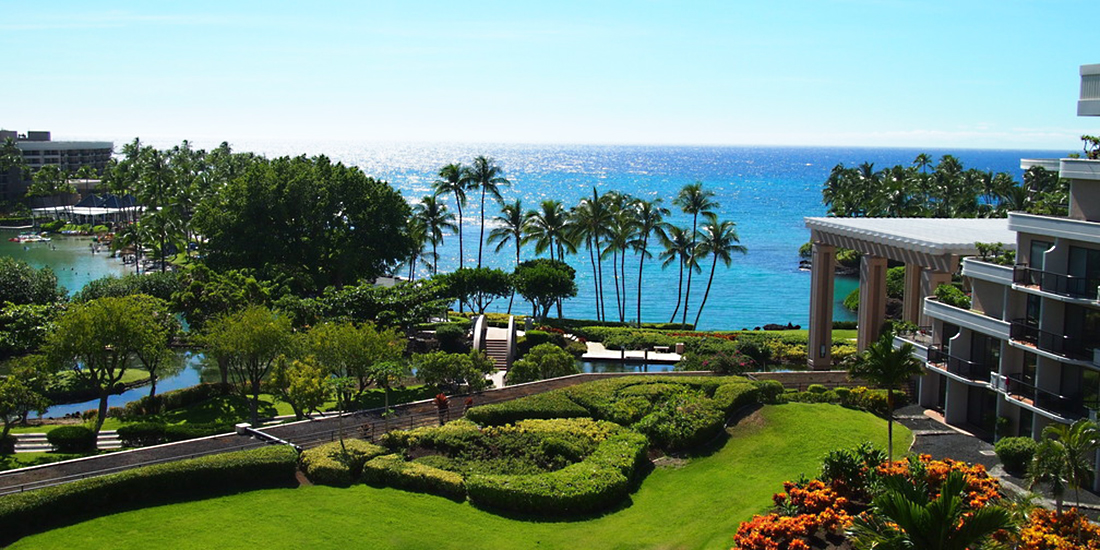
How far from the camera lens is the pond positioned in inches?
1719

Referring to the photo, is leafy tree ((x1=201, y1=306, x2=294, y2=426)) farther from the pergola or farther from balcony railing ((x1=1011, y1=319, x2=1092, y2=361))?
balcony railing ((x1=1011, y1=319, x2=1092, y2=361))

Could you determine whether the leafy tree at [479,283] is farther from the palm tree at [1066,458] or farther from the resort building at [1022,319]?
the palm tree at [1066,458]

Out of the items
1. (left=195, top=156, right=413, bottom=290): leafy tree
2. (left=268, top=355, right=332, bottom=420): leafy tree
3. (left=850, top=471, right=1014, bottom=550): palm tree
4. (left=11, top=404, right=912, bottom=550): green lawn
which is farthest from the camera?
(left=195, top=156, right=413, bottom=290): leafy tree

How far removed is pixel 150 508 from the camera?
27172mm

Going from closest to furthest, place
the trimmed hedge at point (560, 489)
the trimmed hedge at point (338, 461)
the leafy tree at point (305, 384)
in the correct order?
the trimmed hedge at point (560, 489), the trimmed hedge at point (338, 461), the leafy tree at point (305, 384)

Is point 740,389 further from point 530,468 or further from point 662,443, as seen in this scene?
point 530,468

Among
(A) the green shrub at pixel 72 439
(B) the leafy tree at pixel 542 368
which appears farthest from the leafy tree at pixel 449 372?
(A) the green shrub at pixel 72 439

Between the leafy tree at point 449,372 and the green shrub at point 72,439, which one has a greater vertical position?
the leafy tree at point 449,372

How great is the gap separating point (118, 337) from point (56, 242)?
101 metres

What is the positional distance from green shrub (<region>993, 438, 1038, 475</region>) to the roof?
32.1 ft

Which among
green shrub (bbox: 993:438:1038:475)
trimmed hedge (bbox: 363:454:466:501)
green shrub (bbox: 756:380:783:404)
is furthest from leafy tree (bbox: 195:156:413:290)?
green shrub (bbox: 993:438:1038:475)

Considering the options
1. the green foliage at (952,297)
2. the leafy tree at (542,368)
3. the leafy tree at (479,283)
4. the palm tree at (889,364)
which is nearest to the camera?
the palm tree at (889,364)

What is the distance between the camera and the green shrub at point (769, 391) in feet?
121

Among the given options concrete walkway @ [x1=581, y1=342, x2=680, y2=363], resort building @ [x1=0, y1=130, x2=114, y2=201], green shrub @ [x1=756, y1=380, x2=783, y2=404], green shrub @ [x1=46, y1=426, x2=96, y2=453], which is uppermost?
resort building @ [x1=0, y1=130, x2=114, y2=201]
